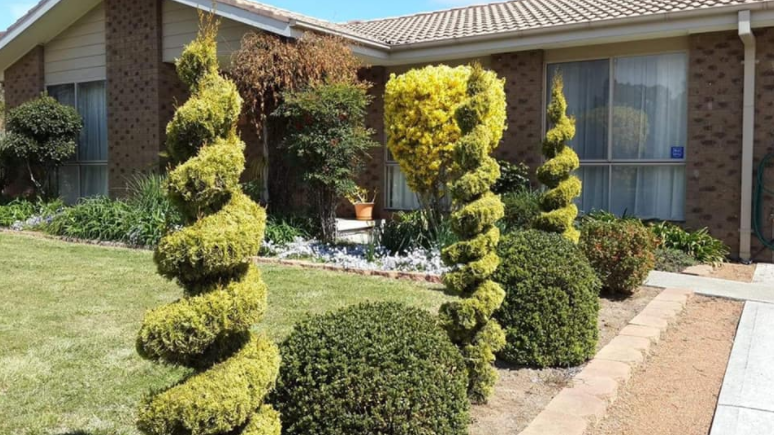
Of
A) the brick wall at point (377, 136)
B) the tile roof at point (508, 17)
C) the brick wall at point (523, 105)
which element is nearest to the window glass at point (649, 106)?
the tile roof at point (508, 17)

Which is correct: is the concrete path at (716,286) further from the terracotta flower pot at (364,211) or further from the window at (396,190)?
the terracotta flower pot at (364,211)

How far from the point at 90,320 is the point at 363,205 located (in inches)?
322

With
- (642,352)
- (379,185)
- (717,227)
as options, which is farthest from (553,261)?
(379,185)

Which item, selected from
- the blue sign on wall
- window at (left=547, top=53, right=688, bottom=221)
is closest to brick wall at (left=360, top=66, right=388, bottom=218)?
window at (left=547, top=53, right=688, bottom=221)

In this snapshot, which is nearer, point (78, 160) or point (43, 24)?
point (43, 24)

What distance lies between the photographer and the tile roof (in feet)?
34.2

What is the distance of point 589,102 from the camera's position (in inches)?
452

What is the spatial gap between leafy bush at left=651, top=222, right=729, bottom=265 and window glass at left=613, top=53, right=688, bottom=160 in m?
1.34

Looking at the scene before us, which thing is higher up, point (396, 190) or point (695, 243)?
point (396, 190)

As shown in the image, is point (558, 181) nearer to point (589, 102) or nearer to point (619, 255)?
point (619, 255)

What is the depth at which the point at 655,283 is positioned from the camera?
809cm

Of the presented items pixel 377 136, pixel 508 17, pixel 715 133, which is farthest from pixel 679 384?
pixel 508 17

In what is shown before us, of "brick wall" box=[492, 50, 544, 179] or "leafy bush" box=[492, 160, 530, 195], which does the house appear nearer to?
"brick wall" box=[492, 50, 544, 179]

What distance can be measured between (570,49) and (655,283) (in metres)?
5.06
